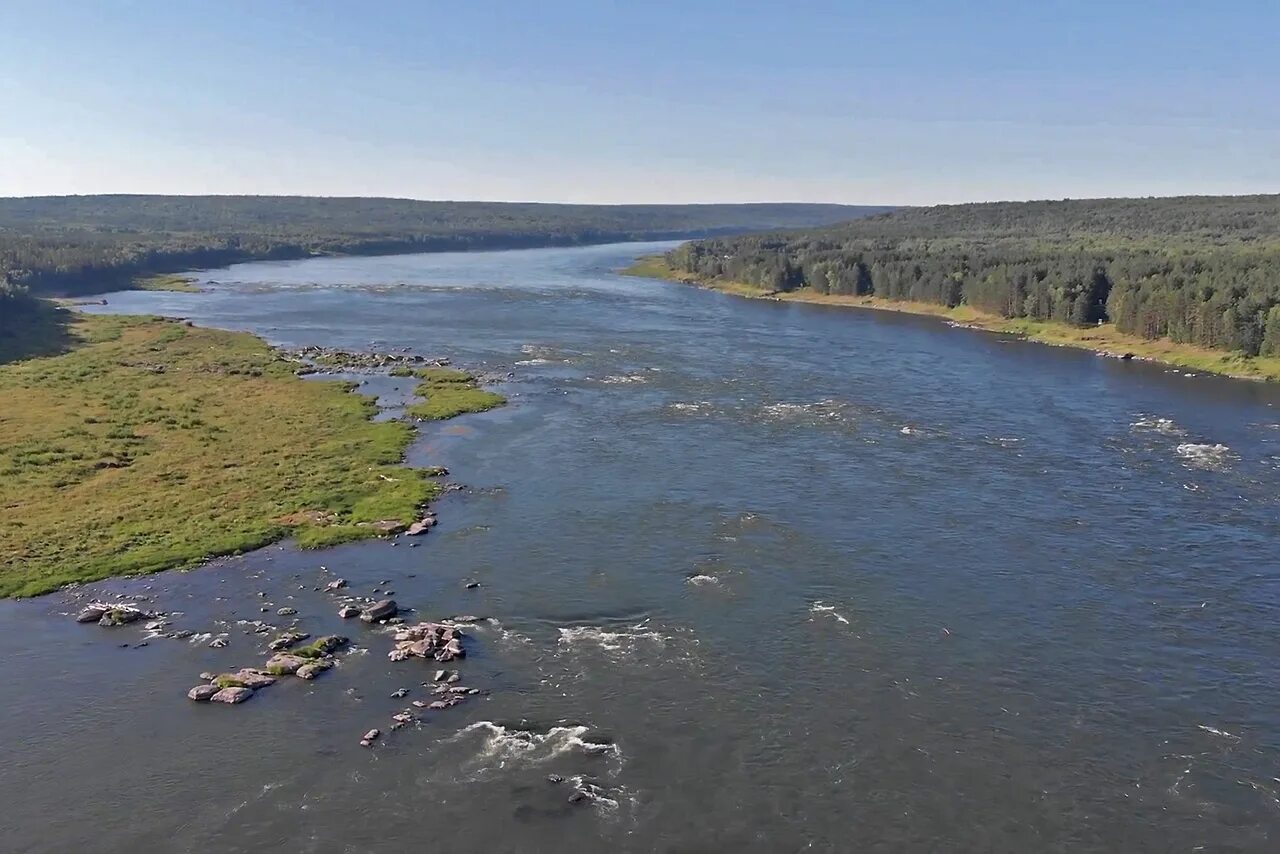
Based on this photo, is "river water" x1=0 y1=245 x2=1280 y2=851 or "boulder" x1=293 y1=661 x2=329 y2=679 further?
"boulder" x1=293 y1=661 x2=329 y2=679

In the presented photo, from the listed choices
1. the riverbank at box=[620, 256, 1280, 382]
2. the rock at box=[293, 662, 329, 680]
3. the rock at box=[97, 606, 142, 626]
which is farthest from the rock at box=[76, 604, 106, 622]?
the riverbank at box=[620, 256, 1280, 382]

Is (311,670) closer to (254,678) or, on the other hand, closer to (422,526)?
(254,678)

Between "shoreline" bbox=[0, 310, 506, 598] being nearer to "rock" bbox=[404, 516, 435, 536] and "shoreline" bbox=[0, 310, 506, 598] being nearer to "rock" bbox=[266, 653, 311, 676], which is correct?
"rock" bbox=[404, 516, 435, 536]

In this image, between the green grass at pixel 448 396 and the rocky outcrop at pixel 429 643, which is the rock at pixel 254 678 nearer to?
the rocky outcrop at pixel 429 643

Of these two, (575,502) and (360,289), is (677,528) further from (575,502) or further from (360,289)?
(360,289)

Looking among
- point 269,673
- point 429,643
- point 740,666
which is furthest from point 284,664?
point 740,666

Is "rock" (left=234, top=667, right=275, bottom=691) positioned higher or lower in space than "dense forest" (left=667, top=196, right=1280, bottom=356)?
lower

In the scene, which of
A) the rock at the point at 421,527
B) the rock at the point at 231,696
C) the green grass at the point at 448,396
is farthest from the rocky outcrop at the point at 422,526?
the green grass at the point at 448,396
